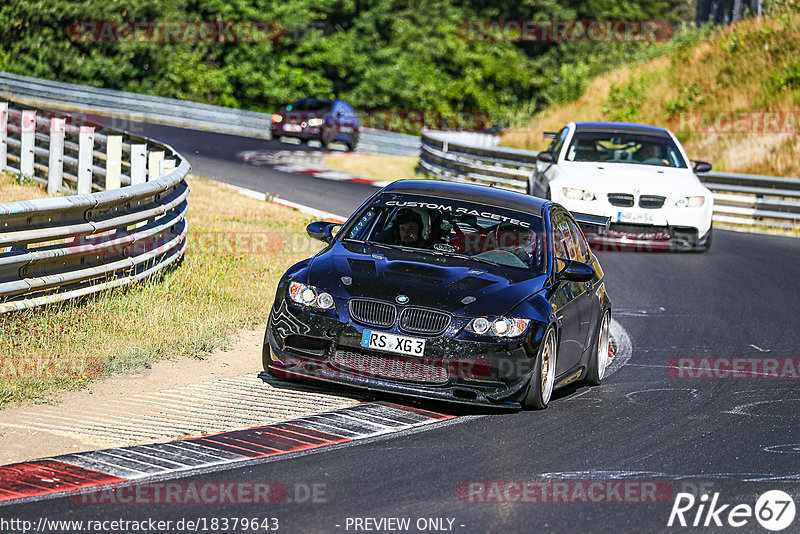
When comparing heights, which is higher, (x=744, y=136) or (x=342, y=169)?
(x=744, y=136)

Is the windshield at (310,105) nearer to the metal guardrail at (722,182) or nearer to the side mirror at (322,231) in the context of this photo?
the metal guardrail at (722,182)

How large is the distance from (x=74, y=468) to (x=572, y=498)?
255 cm

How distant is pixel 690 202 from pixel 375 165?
57.5 feet

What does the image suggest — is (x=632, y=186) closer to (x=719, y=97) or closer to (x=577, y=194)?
(x=577, y=194)

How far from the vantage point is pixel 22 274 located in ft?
28.9

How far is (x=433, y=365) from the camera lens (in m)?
7.57

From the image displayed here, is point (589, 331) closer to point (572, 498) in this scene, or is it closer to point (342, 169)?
point (572, 498)

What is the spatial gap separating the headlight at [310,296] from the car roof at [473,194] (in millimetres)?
1666

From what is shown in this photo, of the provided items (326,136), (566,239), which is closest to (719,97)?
(326,136)

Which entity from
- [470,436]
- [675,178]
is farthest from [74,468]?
[675,178]

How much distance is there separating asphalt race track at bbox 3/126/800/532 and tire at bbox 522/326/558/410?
9 centimetres

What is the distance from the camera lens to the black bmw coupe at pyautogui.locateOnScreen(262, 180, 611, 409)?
7605 millimetres

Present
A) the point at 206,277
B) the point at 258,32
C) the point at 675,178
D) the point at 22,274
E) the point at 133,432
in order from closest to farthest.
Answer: the point at 133,432 → the point at 22,274 → the point at 206,277 → the point at 675,178 → the point at 258,32

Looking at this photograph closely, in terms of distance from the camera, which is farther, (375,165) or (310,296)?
(375,165)
